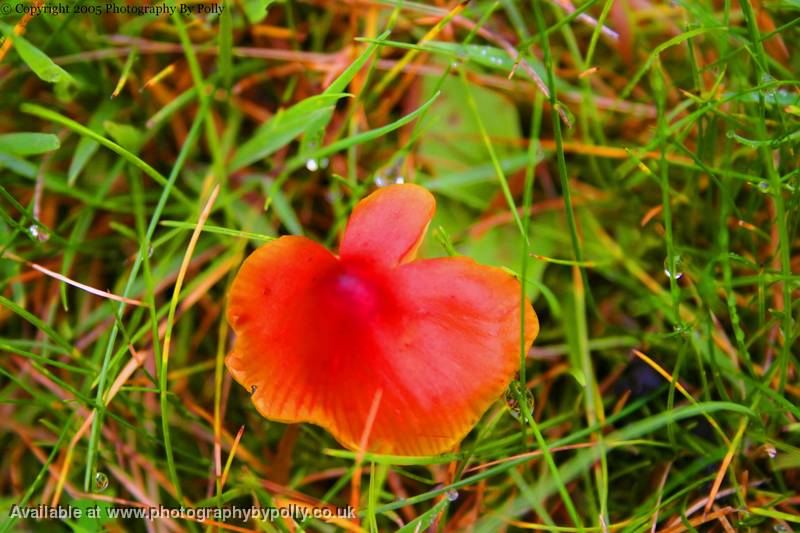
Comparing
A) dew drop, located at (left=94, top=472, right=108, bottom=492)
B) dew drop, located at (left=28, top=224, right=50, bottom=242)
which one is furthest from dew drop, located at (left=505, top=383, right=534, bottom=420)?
dew drop, located at (left=28, top=224, right=50, bottom=242)

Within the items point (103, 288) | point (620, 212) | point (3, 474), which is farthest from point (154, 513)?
point (620, 212)

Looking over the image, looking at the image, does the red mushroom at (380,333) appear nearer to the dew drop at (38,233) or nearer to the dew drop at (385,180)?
the dew drop at (385,180)

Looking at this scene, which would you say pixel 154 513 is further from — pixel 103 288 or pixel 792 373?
pixel 792 373

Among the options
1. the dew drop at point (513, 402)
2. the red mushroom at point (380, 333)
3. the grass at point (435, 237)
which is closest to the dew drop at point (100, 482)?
the grass at point (435, 237)

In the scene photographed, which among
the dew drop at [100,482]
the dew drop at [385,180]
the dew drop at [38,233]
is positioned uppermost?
the dew drop at [385,180]

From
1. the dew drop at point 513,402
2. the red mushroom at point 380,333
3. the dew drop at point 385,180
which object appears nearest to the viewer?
the red mushroom at point 380,333

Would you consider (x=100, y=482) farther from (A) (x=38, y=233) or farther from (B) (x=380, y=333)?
(B) (x=380, y=333)
